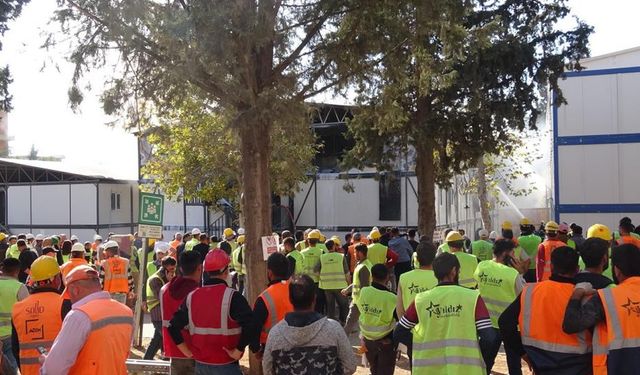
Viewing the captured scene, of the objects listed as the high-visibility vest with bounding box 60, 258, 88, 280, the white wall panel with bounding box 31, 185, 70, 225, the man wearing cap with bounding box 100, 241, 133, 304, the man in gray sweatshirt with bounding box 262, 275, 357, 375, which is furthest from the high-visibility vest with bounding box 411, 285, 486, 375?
the white wall panel with bounding box 31, 185, 70, 225

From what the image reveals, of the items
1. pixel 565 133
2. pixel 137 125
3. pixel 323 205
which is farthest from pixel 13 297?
pixel 323 205

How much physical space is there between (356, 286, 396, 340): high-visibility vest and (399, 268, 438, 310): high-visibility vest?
1.49 ft

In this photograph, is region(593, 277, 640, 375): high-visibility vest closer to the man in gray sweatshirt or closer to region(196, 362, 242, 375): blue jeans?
the man in gray sweatshirt

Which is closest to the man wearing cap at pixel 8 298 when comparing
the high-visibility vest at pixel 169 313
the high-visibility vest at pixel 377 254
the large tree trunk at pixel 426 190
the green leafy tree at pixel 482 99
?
the high-visibility vest at pixel 169 313

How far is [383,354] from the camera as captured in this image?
788cm

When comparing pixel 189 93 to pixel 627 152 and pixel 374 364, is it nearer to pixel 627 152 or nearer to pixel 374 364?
pixel 374 364

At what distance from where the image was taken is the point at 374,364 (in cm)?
800

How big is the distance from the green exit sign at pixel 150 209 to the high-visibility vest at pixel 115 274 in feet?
2.99

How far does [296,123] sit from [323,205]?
26600mm

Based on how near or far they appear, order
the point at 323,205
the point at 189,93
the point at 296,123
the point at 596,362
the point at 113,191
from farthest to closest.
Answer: the point at 113,191, the point at 323,205, the point at 189,93, the point at 296,123, the point at 596,362

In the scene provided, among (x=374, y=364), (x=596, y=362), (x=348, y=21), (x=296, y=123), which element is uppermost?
(x=348, y=21)

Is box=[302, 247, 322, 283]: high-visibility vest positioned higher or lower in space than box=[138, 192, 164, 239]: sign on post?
lower

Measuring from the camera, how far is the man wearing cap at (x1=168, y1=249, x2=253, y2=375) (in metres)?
6.00

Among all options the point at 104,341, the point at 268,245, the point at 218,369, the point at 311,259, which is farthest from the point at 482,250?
the point at 104,341
